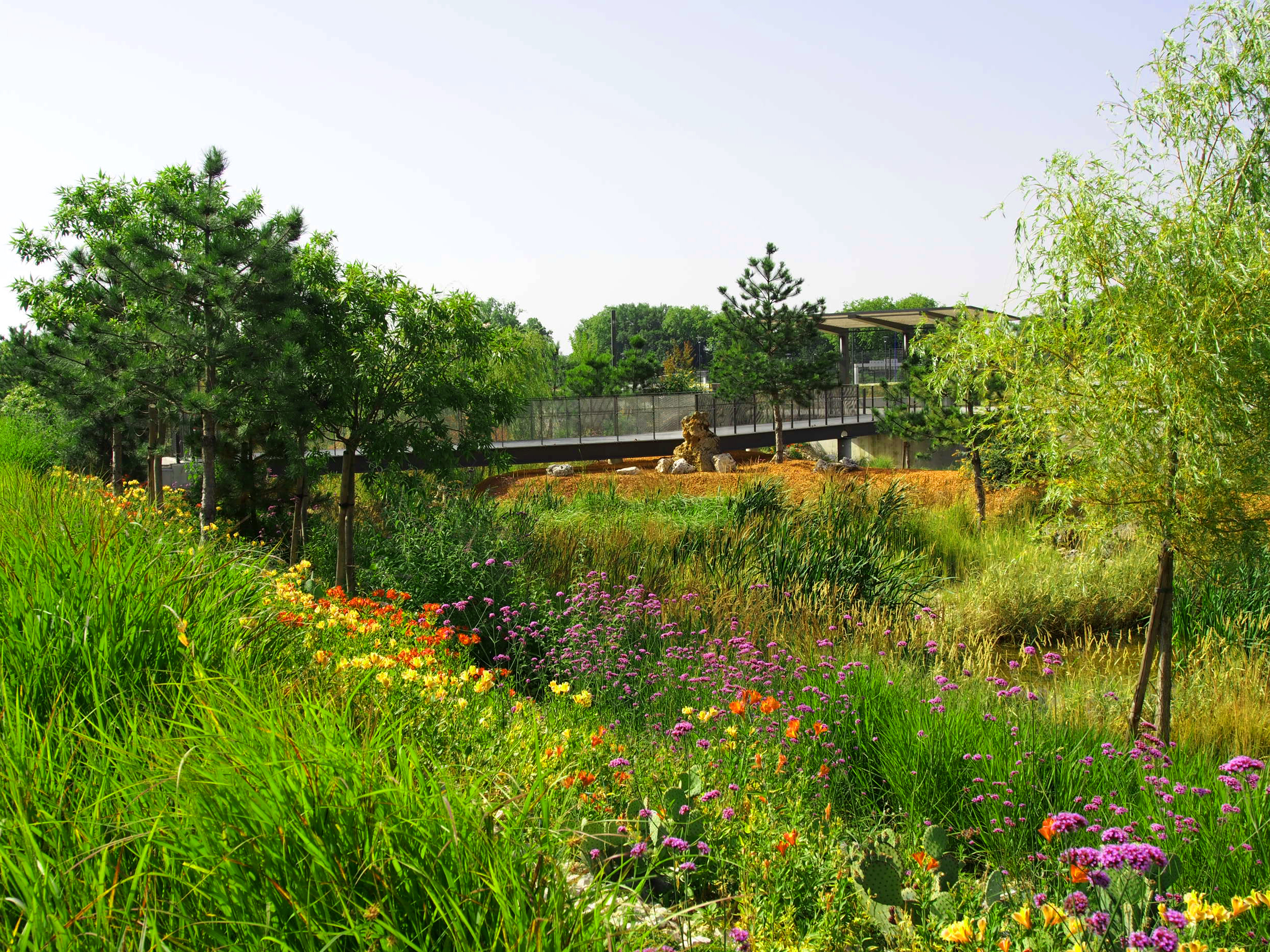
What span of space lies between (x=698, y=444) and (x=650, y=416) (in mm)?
3758

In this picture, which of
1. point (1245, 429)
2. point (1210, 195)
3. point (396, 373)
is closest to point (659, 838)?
point (1245, 429)

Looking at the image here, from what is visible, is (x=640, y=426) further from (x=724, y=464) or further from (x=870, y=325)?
(x=870, y=325)

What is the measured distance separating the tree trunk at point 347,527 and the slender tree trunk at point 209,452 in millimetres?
1496

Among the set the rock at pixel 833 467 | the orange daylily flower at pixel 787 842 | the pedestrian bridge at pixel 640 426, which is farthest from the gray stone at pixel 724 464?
the orange daylily flower at pixel 787 842

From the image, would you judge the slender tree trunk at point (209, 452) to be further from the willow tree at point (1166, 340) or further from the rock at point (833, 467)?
the rock at point (833, 467)

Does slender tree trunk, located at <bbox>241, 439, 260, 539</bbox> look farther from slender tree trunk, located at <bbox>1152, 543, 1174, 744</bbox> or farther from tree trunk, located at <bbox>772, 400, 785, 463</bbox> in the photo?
tree trunk, located at <bbox>772, 400, 785, 463</bbox>

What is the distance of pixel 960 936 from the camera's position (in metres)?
2.21

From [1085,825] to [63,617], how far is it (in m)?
4.01

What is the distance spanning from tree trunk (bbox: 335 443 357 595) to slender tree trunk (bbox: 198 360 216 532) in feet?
4.91

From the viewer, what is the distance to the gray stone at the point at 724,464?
25.5 m

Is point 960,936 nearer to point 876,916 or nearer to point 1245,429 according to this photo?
point 876,916

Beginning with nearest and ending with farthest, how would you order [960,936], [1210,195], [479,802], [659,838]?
[960,936], [479,802], [659,838], [1210,195]

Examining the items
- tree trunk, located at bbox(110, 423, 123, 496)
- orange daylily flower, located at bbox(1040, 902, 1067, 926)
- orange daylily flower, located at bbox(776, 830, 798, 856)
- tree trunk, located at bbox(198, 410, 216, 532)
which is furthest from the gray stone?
orange daylily flower, located at bbox(1040, 902, 1067, 926)

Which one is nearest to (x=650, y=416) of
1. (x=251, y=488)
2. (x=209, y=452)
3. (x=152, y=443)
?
(x=152, y=443)
